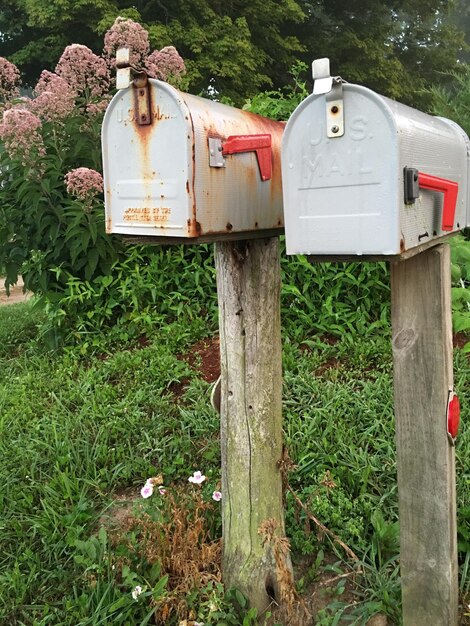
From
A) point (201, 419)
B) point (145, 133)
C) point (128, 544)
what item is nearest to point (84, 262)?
point (201, 419)

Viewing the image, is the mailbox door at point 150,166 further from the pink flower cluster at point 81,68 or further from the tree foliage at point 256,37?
the tree foliage at point 256,37

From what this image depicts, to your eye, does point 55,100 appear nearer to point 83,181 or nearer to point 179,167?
point 83,181

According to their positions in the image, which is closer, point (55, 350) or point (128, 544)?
point (128, 544)

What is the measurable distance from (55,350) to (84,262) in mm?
626

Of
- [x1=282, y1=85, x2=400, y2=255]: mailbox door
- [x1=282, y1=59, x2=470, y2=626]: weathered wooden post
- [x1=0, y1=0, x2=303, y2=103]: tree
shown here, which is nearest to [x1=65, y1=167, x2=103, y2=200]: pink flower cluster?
[x1=282, y1=59, x2=470, y2=626]: weathered wooden post

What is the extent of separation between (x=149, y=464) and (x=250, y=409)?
38.2 inches

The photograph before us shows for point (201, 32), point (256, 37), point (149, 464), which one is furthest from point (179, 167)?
point (256, 37)

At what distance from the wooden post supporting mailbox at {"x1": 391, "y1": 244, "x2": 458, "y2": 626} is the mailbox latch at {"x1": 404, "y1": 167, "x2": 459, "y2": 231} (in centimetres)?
20

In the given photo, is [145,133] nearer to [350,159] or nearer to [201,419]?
[350,159]

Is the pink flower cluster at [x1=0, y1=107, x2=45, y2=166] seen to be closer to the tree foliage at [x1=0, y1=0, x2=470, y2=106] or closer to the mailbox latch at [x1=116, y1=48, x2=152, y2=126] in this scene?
the mailbox latch at [x1=116, y1=48, x2=152, y2=126]

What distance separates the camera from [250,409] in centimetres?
181

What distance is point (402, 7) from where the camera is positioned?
15.3 meters

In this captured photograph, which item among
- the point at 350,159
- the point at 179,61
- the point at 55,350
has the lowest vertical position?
the point at 55,350

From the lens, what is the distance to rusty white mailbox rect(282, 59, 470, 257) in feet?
3.67
